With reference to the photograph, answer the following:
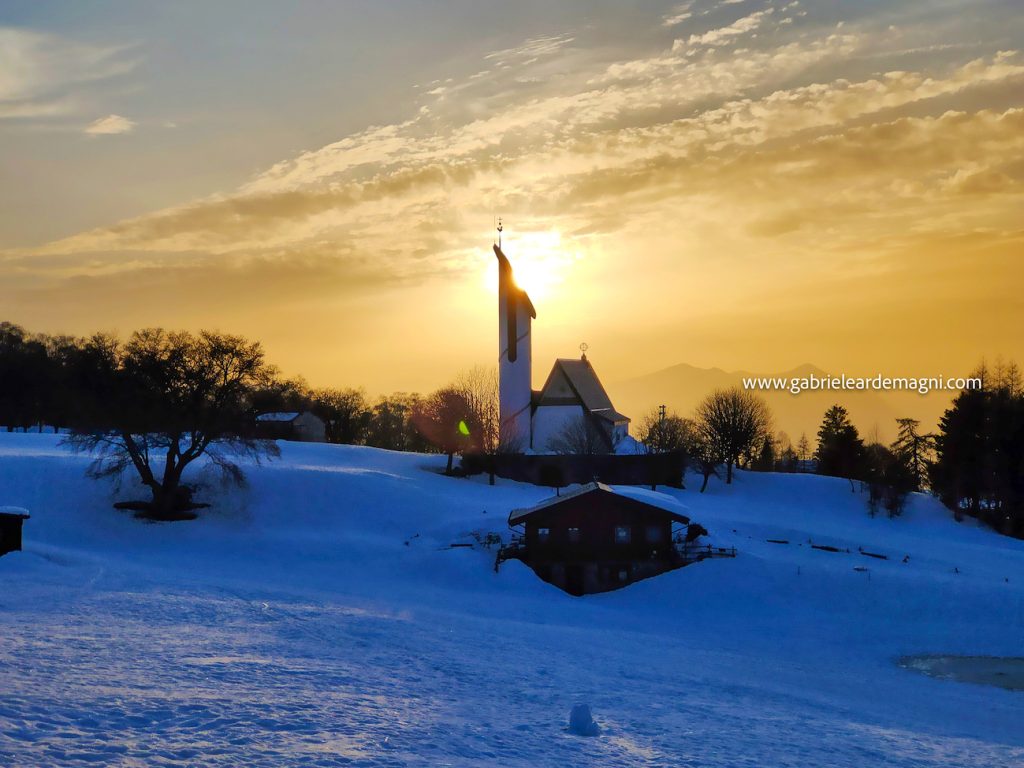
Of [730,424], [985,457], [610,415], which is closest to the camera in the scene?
[985,457]

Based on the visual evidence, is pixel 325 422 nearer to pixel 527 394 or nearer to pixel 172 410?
pixel 527 394

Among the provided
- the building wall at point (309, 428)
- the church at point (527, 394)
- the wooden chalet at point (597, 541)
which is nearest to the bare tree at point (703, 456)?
the church at point (527, 394)

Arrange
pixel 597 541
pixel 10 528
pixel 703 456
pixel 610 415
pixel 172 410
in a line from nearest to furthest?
pixel 10 528
pixel 597 541
pixel 172 410
pixel 703 456
pixel 610 415

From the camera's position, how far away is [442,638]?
1120 inches

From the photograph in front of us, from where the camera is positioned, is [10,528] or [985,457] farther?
[985,457]

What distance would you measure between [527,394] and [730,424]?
19.6 meters

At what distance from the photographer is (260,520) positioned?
56.6 meters

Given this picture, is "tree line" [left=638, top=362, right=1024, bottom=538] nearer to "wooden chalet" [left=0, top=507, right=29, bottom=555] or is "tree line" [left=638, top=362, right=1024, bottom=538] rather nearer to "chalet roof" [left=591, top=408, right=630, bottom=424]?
"chalet roof" [left=591, top=408, right=630, bottom=424]

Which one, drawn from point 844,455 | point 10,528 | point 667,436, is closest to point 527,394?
point 667,436

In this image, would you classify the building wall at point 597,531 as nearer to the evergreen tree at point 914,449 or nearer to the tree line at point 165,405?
the tree line at point 165,405

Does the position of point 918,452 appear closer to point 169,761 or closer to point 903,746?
point 903,746

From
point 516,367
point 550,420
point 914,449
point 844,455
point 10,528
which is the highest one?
point 516,367

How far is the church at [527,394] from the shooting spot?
3538 inches

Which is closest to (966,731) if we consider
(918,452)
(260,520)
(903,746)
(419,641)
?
(903,746)
